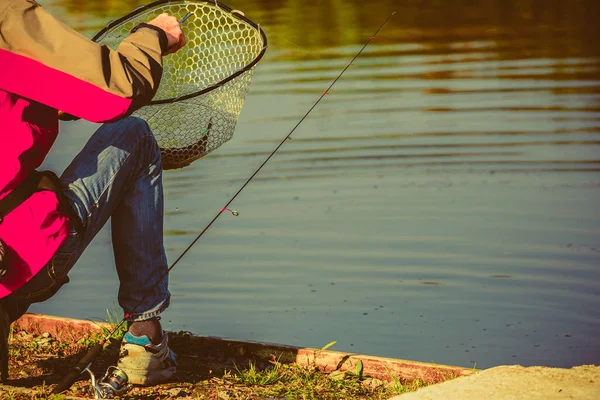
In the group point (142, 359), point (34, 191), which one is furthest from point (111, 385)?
point (34, 191)

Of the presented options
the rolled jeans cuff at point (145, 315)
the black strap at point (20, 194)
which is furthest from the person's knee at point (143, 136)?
the rolled jeans cuff at point (145, 315)

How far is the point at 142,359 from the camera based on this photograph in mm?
4113

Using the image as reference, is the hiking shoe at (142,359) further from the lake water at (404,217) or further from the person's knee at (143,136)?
the lake water at (404,217)

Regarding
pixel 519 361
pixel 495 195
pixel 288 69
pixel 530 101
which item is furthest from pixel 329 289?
pixel 288 69

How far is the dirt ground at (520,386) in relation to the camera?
3766 mm

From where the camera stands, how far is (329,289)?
6.59 m

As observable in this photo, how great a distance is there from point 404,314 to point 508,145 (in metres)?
4.18

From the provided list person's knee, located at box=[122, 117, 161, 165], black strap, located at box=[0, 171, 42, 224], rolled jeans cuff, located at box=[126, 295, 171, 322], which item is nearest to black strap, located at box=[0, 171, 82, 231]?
black strap, located at box=[0, 171, 42, 224]

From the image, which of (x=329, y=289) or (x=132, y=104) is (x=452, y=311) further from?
(x=132, y=104)

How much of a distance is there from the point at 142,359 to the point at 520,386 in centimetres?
148

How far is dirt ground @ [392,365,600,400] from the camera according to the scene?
12.4 ft

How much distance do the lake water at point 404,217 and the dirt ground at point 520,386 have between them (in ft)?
4.91

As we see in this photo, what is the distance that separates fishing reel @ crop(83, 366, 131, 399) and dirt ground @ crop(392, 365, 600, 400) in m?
1.08

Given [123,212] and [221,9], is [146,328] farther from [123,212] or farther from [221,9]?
[221,9]
